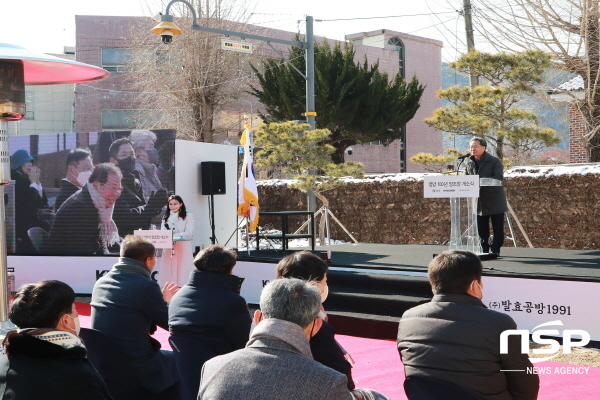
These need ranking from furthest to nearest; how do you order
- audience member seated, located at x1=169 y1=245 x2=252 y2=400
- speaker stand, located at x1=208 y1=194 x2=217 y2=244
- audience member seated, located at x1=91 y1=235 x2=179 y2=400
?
speaker stand, located at x1=208 y1=194 x2=217 y2=244
audience member seated, located at x1=91 y1=235 x2=179 y2=400
audience member seated, located at x1=169 y1=245 x2=252 y2=400

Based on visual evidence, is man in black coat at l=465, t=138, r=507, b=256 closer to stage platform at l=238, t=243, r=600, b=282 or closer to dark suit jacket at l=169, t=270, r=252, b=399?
stage platform at l=238, t=243, r=600, b=282

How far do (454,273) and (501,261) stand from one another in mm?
5599

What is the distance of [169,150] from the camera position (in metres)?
10.5

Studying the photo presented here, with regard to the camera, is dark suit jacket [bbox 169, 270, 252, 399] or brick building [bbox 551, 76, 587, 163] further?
brick building [bbox 551, 76, 587, 163]

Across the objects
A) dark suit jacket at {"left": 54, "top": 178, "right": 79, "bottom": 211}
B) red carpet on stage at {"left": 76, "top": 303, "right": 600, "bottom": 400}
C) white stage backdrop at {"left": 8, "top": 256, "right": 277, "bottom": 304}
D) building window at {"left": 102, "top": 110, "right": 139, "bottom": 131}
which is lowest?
red carpet on stage at {"left": 76, "top": 303, "right": 600, "bottom": 400}

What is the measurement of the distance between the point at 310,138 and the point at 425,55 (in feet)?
86.0

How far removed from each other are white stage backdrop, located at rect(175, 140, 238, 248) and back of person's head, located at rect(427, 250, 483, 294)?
7891mm

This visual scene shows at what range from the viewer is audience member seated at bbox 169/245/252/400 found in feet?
12.4

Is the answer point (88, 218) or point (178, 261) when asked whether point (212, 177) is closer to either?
point (88, 218)

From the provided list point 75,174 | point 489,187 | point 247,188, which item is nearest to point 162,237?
point 247,188

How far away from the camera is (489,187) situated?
8.41 metres

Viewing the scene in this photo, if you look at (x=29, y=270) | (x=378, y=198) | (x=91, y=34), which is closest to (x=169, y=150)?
(x=29, y=270)

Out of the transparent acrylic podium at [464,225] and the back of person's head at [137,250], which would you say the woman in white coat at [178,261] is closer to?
the transparent acrylic podium at [464,225]

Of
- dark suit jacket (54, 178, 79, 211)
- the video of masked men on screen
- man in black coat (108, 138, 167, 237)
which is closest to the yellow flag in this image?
the video of masked men on screen
